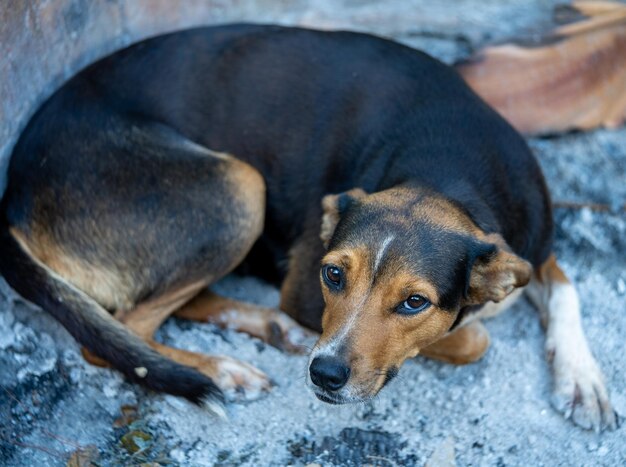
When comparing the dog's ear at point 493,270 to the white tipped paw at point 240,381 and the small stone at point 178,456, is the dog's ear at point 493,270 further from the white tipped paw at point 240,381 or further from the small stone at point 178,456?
the small stone at point 178,456

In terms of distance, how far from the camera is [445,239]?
132 inches

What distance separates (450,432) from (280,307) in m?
1.06

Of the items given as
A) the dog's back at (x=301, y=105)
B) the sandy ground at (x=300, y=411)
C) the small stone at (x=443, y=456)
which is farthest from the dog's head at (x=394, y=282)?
the dog's back at (x=301, y=105)

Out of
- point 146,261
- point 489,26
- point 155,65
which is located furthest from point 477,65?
point 146,261

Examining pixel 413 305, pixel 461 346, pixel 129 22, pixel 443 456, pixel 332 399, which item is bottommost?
pixel 443 456

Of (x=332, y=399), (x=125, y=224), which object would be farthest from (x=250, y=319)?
(x=332, y=399)

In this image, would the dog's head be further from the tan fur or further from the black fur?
the tan fur

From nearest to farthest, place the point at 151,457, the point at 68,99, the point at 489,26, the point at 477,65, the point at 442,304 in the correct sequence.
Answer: the point at 442,304
the point at 151,457
the point at 68,99
the point at 477,65
the point at 489,26

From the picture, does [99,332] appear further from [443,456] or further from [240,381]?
[443,456]

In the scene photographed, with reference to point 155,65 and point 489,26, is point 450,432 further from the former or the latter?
point 489,26

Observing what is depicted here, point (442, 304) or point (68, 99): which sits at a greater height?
point (68, 99)

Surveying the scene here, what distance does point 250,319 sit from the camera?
14.5 feet

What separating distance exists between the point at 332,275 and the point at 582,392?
1339mm

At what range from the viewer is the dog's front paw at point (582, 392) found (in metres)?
3.85
